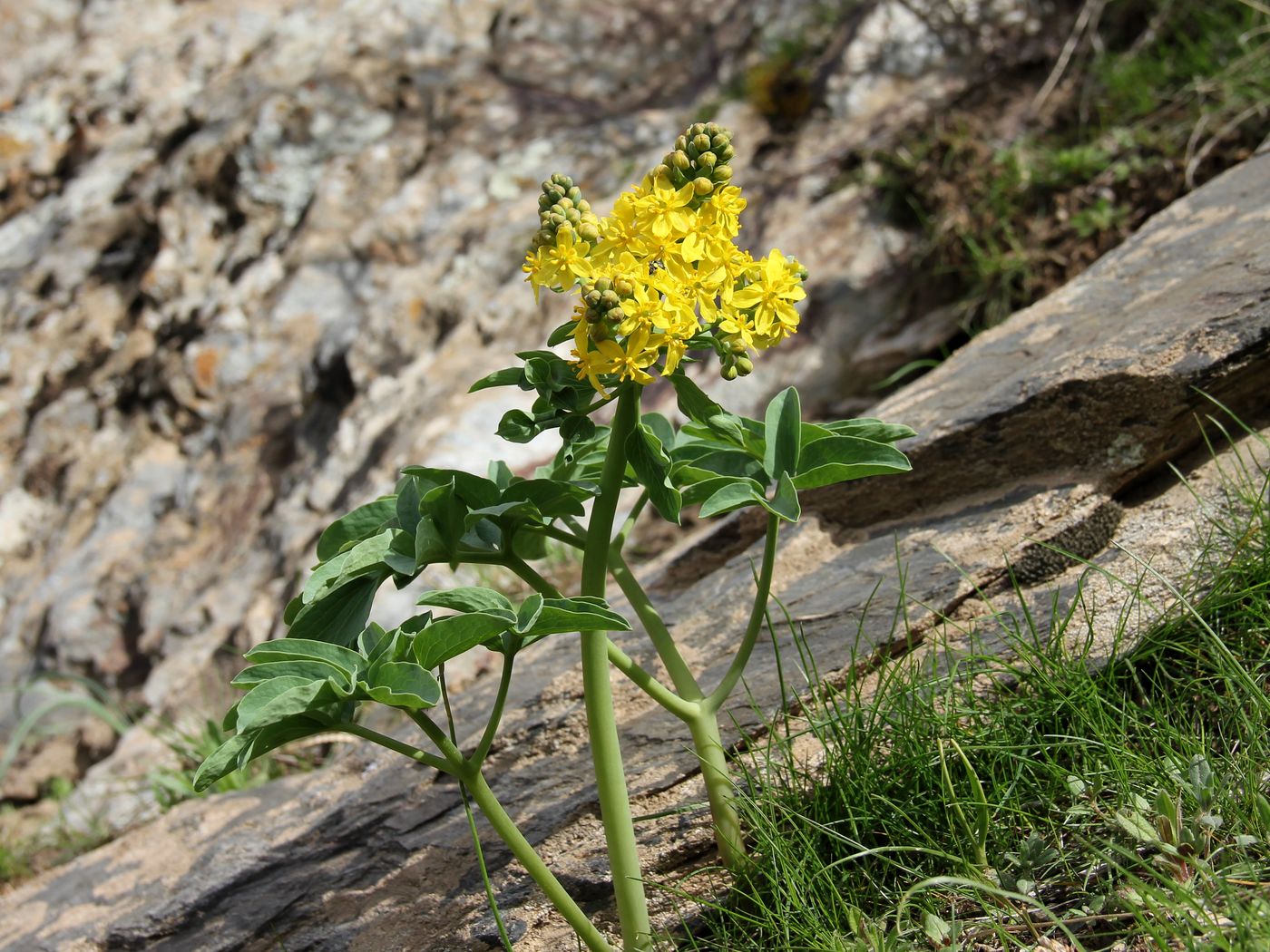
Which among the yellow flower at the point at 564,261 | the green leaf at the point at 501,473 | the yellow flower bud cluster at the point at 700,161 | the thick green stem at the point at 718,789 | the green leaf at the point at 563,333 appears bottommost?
the thick green stem at the point at 718,789

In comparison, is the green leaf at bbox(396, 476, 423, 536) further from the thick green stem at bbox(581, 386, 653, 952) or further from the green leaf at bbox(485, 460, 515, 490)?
the thick green stem at bbox(581, 386, 653, 952)

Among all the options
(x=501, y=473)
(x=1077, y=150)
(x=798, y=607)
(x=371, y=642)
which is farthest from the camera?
(x=1077, y=150)

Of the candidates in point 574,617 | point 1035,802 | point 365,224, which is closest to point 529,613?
point 574,617

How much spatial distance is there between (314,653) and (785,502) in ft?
2.16

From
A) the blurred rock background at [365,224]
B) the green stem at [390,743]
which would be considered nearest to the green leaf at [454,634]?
the green stem at [390,743]

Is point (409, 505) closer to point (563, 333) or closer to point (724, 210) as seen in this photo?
point (563, 333)

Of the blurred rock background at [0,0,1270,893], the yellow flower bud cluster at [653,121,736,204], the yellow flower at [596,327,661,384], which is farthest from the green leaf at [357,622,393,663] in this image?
the blurred rock background at [0,0,1270,893]

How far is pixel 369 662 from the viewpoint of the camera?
1.33m

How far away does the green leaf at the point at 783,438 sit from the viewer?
153cm

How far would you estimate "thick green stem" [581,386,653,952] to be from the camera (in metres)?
1.44

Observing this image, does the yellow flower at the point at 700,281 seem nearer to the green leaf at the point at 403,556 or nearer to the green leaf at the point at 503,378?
the green leaf at the point at 503,378

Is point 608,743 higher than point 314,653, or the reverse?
point 314,653

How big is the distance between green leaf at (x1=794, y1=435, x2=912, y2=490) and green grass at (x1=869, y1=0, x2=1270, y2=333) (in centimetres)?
200

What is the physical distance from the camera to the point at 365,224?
16.9 feet
